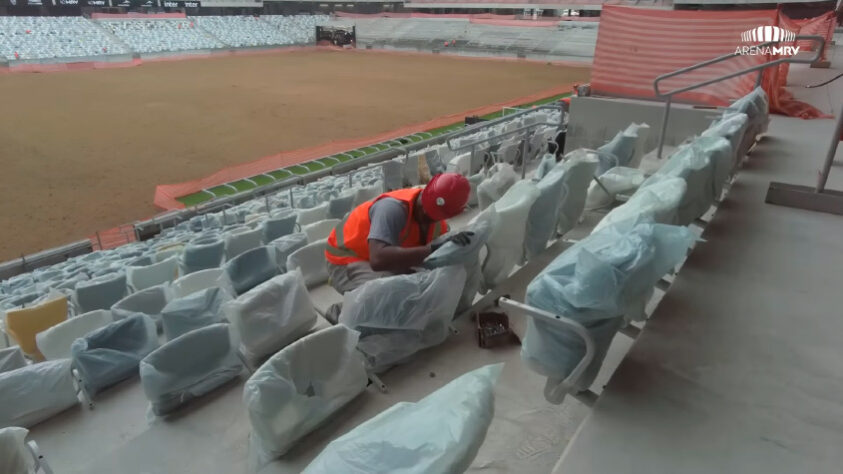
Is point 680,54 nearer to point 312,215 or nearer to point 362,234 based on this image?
point 312,215

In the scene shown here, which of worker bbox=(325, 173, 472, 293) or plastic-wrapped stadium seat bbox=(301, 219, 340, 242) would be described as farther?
plastic-wrapped stadium seat bbox=(301, 219, 340, 242)

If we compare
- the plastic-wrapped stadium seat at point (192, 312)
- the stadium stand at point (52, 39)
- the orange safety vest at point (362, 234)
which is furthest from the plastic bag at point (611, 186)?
the stadium stand at point (52, 39)

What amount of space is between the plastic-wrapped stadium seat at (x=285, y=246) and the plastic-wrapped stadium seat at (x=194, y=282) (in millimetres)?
489

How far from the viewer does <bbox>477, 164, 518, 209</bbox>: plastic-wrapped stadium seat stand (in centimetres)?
415

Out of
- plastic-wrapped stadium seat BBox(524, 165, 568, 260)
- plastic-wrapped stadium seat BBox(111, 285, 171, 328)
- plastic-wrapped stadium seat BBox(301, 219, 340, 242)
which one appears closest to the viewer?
plastic-wrapped stadium seat BBox(524, 165, 568, 260)

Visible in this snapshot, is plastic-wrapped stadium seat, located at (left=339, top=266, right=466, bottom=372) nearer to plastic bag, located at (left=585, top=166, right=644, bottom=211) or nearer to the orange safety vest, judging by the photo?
the orange safety vest

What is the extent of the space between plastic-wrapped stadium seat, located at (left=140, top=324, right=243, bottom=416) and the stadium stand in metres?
31.3

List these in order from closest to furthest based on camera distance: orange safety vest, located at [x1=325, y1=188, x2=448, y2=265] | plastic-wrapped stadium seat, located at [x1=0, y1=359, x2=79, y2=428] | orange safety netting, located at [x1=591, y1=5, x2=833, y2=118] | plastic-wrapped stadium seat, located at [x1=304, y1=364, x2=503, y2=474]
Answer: plastic-wrapped stadium seat, located at [x1=304, y1=364, x2=503, y2=474] < plastic-wrapped stadium seat, located at [x1=0, y1=359, x2=79, y2=428] < orange safety vest, located at [x1=325, y1=188, x2=448, y2=265] < orange safety netting, located at [x1=591, y1=5, x2=833, y2=118]

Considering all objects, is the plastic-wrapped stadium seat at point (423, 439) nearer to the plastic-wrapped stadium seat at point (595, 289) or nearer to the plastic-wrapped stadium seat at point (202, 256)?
the plastic-wrapped stadium seat at point (595, 289)

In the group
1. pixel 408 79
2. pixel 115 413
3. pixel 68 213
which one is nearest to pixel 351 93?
pixel 408 79

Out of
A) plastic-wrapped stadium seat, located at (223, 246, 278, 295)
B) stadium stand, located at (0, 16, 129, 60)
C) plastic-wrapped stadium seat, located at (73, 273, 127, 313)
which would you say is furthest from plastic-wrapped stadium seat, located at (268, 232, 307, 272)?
stadium stand, located at (0, 16, 129, 60)

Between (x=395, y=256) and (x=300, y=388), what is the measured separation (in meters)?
0.92

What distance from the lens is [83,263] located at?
5.91 metres

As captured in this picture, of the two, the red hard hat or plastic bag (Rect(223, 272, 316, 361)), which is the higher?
the red hard hat
